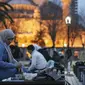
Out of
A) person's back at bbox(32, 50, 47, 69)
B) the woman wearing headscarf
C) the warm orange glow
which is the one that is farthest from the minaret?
the woman wearing headscarf

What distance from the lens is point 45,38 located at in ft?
241

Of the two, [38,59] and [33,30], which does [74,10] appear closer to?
[33,30]

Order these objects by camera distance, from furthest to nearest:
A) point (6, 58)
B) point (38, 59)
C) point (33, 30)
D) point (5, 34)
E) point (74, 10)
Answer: point (74, 10) < point (33, 30) < point (38, 59) < point (6, 58) < point (5, 34)

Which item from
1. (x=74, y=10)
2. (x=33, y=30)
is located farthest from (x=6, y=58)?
(x=74, y=10)

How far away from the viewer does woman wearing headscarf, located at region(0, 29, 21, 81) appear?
22.6 feet

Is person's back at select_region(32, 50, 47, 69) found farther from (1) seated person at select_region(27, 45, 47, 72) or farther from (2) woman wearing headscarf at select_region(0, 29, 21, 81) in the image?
(2) woman wearing headscarf at select_region(0, 29, 21, 81)

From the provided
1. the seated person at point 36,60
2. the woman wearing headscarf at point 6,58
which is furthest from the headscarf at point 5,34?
the seated person at point 36,60

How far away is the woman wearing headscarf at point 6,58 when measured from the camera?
688 cm

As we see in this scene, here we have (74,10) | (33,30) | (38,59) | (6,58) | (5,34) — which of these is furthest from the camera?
(74,10)

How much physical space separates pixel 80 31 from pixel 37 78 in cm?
6572

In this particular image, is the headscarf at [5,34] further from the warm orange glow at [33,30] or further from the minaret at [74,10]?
the minaret at [74,10]

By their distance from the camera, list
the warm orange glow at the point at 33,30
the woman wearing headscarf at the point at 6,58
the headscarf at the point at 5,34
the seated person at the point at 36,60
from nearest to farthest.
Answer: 1. the woman wearing headscarf at the point at 6,58
2. the headscarf at the point at 5,34
3. the seated person at the point at 36,60
4. the warm orange glow at the point at 33,30

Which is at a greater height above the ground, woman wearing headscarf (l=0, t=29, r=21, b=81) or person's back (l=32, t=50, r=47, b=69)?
woman wearing headscarf (l=0, t=29, r=21, b=81)

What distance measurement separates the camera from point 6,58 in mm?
7125
